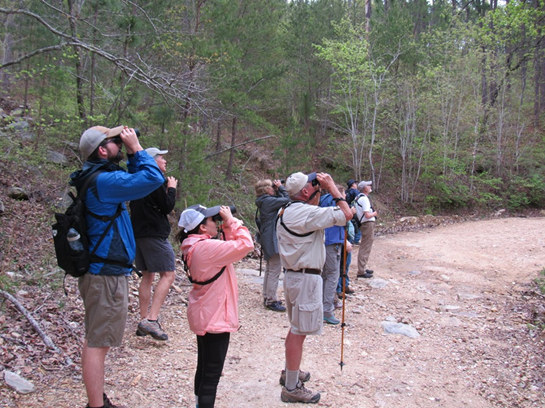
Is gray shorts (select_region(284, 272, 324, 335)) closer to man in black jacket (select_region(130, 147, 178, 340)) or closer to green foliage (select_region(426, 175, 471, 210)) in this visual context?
man in black jacket (select_region(130, 147, 178, 340))

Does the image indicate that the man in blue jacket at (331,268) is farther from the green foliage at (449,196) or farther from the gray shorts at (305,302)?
the green foliage at (449,196)

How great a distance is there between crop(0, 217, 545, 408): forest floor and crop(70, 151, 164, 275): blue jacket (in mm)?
1328

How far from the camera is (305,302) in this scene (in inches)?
138

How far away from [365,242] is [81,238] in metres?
→ 6.35

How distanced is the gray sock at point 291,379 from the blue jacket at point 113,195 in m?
1.63

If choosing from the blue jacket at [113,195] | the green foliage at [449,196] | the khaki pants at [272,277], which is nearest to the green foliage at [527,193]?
the green foliage at [449,196]

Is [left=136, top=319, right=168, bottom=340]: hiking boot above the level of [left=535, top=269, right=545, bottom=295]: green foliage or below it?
above

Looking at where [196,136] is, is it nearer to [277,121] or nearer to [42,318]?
[42,318]

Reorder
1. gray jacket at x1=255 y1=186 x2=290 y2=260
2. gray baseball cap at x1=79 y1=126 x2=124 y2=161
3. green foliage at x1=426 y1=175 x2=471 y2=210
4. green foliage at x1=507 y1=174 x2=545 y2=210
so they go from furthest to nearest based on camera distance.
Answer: green foliage at x1=507 y1=174 x2=545 y2=210, green foliage at x1=426 y1=175 x2=471 y2=210, gray jacket at x1=255 y1=186 x2=290 y2=260, gray baseball cap at x1=79 y1=126 x2=124 y2=161

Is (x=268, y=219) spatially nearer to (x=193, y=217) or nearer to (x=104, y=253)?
(x=193, y=217)

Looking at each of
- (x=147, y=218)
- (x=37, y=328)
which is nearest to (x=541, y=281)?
(x=147, y=218)

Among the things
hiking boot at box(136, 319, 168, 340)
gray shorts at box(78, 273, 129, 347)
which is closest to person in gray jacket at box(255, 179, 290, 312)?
hiking boot at box(136, 319, 168, 340)

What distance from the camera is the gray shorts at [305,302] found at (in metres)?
3.47

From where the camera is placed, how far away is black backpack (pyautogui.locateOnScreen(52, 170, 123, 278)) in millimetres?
2680
